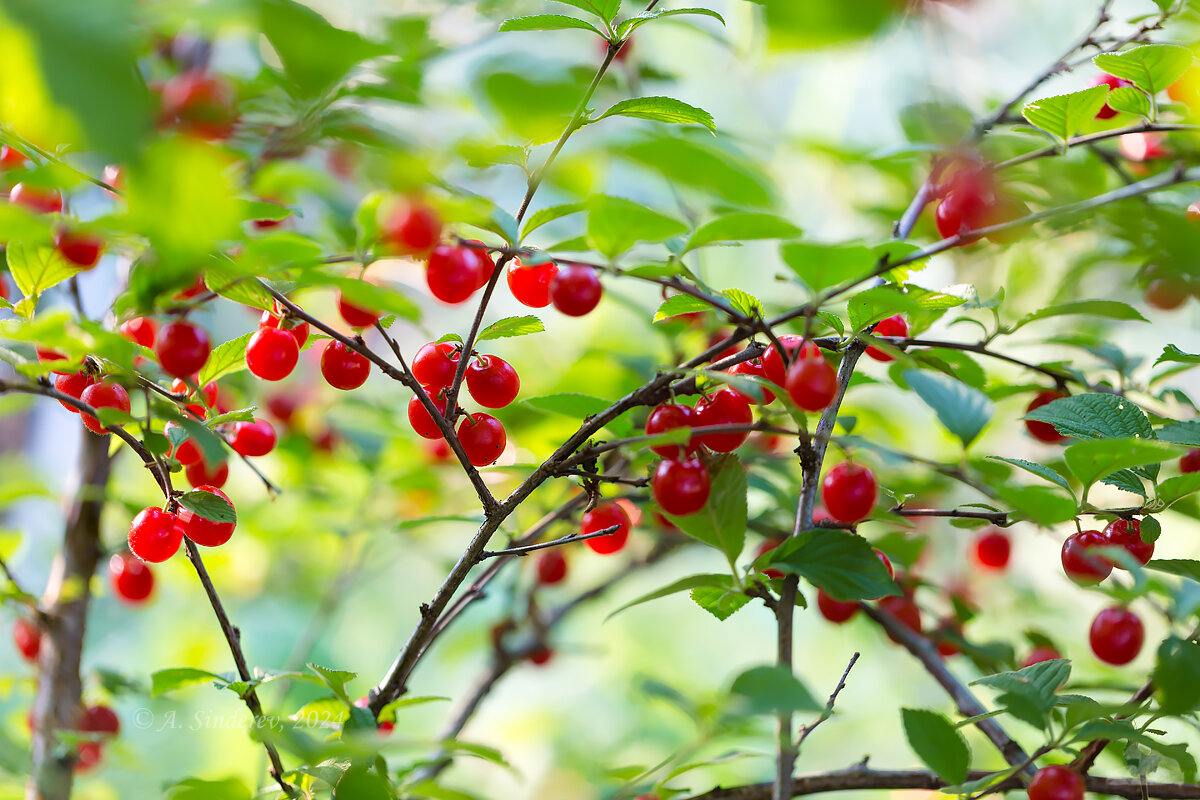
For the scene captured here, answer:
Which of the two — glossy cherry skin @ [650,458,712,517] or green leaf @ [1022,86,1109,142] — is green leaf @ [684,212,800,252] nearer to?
glossy cherry skin @ [650,458,712,517]

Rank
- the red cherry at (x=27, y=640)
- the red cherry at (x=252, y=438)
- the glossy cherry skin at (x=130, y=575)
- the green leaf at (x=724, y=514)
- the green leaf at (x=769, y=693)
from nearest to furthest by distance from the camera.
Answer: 1. the green leaf at (x=769, y=693)
2. the green leaf at (x=724, y=514)
3. the red cherry at (x=252, y=438)
4. the glossy cherry skin at (x=130, y=575)
5. the red cherry at (x=27, y=640)

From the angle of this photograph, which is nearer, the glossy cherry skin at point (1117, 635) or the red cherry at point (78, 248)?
the red cherry at point (78, 248)

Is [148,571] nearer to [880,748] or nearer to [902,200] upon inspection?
[902,200]

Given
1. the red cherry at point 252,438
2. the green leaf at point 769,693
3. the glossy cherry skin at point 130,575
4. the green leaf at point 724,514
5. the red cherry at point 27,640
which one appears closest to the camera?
the green leaf at point 769,693

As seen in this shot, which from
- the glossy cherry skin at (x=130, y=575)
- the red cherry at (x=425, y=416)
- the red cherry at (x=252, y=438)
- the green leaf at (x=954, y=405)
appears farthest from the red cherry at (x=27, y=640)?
the green leaf at (x=954, y=405)

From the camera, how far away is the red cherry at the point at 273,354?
42 centimetres

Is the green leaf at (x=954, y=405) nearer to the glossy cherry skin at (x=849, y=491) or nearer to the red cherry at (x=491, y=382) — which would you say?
the glossy cherry skin at (x=849, y=491)

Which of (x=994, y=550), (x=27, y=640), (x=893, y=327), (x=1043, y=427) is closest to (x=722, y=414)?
(x=893, y=327)

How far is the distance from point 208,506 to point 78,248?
0.14m

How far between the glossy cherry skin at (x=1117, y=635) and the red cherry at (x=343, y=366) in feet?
1.50

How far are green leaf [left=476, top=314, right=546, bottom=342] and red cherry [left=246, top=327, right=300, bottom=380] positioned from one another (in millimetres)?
94

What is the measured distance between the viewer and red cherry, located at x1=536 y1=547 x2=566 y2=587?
86 centimetres

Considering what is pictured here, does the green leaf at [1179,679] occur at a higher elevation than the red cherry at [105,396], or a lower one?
lower

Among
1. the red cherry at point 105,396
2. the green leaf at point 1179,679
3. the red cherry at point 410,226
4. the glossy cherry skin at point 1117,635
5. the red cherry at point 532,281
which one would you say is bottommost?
the green leaf at point 1179,679
